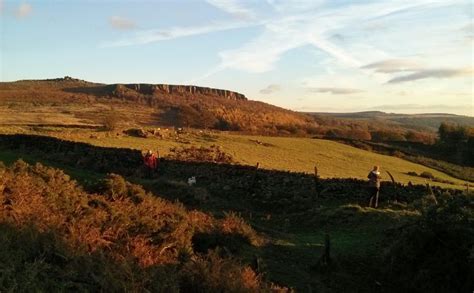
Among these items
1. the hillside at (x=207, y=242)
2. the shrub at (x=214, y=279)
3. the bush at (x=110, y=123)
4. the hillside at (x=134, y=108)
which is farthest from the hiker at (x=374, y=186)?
the hillside at (x=134, y=108)

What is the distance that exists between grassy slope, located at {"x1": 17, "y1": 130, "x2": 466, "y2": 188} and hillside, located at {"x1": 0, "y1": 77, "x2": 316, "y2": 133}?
26661 mm

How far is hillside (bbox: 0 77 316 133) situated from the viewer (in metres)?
91.9

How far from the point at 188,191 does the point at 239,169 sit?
5992 millimetres

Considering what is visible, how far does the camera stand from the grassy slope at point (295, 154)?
39812 millimetres

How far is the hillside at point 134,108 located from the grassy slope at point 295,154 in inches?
1050

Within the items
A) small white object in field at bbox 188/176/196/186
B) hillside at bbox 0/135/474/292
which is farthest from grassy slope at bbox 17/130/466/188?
hillside at bbox 0/135/474/292

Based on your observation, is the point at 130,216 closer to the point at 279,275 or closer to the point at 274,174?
the point at 279,275

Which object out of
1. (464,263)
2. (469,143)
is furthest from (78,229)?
(469,143)

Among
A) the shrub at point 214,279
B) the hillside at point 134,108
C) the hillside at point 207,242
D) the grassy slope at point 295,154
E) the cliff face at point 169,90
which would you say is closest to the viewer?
the hillside at point 207,242

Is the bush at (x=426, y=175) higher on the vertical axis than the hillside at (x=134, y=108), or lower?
lower

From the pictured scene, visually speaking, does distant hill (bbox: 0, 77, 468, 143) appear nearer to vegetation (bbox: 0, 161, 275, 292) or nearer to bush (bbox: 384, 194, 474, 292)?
vegetation (bbox: 0, 161, 275, 292)

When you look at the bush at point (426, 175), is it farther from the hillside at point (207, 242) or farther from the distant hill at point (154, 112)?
the distant hill at point (154, 112)

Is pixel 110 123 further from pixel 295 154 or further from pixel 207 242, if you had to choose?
pixel 207 242

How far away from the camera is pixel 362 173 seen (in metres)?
44.0
